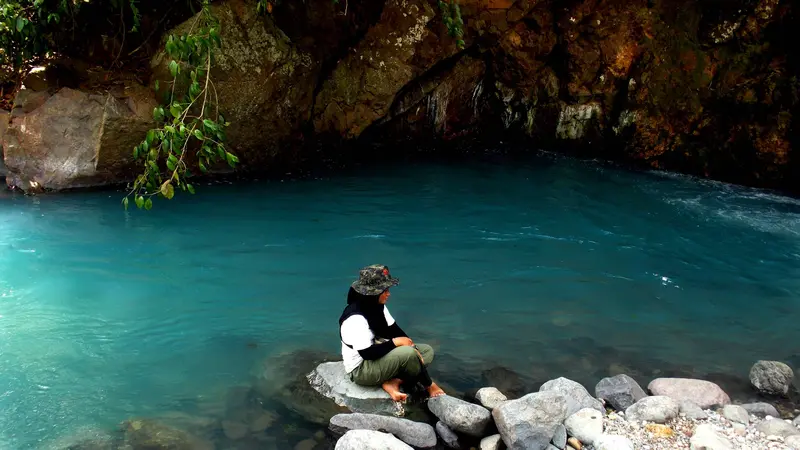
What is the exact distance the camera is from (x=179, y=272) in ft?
25.2

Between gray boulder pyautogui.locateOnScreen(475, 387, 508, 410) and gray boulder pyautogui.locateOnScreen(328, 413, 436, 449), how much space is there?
590mm

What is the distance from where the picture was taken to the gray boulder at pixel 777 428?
4.59 metres

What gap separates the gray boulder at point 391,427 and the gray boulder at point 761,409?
267cm

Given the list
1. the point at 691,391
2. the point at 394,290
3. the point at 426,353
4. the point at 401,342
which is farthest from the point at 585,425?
the point at 394,290

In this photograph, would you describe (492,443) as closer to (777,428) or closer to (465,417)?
(465,417)

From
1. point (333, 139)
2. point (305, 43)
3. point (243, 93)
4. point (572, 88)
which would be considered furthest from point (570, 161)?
point (243, 93)

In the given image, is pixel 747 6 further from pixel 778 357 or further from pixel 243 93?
pixel 243 93

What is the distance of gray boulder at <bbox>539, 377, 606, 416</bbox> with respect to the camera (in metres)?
4.93

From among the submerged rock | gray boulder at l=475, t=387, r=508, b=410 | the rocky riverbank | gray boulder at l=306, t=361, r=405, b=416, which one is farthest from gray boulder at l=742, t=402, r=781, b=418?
the submerged rock

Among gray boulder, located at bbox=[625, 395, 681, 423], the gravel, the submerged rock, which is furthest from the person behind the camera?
gray boulder, located at bbox=[625, 395, 681, 423]

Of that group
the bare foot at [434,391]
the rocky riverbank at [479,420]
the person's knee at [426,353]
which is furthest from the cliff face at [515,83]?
the bare foot at [434,391]

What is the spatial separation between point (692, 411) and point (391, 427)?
2.47 metres

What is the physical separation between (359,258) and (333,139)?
17.8ft

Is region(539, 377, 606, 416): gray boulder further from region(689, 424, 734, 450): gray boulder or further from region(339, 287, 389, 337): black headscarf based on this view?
region(339, 287, 389, 337): black headscarf
